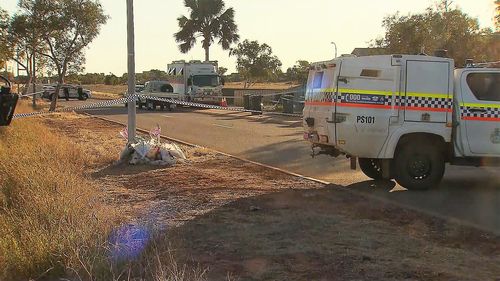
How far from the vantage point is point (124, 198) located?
8.65 meters

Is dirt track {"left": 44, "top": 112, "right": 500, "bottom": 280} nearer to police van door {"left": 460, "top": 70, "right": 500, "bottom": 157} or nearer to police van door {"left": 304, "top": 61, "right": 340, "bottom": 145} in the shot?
police van door {"left": 304, "top": 61, "right": 340, "bottom": 145}

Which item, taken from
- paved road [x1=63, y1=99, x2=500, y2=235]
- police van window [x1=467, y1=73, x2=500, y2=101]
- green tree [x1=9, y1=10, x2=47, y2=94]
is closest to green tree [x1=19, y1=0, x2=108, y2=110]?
green tree [x1=9, y1=10, x2=47, y2=94]

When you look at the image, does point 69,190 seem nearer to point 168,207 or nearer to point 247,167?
point 168,207

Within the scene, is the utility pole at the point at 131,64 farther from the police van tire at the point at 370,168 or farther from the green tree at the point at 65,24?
the green tree at the point at 65,24

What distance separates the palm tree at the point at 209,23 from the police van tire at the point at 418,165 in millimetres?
45994

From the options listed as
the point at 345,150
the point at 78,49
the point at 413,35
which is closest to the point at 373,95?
the point at 345,150

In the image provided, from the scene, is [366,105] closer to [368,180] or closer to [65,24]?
[368,180]

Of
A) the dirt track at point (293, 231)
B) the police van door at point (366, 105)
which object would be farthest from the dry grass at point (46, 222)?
the police van door at point (366, 105)

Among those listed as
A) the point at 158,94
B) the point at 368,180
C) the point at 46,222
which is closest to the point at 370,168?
the point at 368,180

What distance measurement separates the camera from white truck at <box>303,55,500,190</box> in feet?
30.7

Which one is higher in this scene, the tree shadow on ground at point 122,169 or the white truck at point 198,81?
the white truck at point 198,81

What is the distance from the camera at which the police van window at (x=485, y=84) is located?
9.68 meters

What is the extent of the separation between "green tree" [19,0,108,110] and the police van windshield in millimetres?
7777

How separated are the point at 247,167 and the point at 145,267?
715 centimetres
